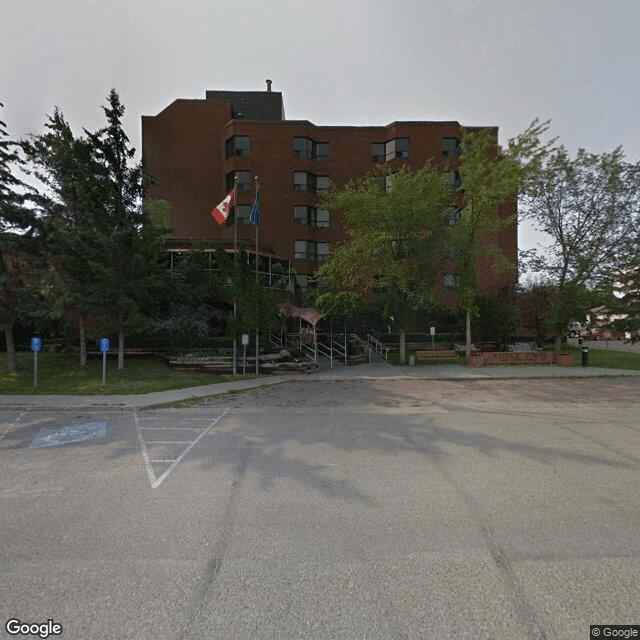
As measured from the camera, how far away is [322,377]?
49.7 ft

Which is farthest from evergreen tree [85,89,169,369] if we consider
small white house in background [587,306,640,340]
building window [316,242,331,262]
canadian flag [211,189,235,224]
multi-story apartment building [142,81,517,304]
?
small white house in background [587,306,640,340]

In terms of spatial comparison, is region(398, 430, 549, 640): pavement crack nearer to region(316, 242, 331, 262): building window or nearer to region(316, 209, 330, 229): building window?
region(316, 242, 331, 262): building window

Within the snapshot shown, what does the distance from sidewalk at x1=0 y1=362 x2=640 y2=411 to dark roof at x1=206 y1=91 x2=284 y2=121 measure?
3092 centimetres

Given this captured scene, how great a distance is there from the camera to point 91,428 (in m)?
7.78

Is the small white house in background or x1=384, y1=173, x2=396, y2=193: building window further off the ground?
x1=384, y1=173, x2=396, y2=193: building window

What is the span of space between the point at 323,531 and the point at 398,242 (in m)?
17.8

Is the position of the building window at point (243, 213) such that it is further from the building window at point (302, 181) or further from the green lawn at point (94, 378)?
the green lawn at point (94, 378)

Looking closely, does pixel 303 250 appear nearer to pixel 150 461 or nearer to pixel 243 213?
pixel 243 213

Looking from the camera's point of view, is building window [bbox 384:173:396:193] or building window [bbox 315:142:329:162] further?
building window [bbox 315:142:329:162]

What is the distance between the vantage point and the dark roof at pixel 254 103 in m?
37.3

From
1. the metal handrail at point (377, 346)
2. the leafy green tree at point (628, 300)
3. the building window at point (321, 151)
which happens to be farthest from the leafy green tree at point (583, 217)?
the building window at point (321, 151)

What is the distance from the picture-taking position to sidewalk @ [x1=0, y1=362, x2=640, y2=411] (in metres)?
9.84

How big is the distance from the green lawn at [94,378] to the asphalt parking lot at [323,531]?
4792 millimetres

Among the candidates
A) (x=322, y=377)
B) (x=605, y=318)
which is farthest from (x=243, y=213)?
(x=605, y=318)
